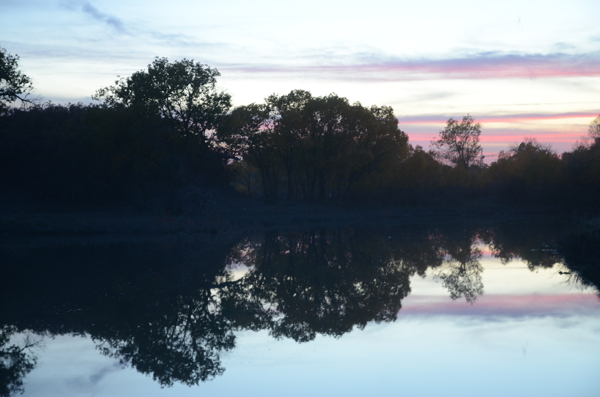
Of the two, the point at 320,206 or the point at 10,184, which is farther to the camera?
the point at 320,206

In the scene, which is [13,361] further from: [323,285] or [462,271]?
[462,271]

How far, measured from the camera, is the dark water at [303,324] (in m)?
7.86

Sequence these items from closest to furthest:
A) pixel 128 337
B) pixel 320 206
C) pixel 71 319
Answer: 1. pixel 128 337
2. pixel 71 319
3. pixel 320 206

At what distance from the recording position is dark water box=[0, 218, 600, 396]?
786 centimetres

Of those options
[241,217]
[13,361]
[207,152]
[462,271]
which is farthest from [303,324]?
[207,152]

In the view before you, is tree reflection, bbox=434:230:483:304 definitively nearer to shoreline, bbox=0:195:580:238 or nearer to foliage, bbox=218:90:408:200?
shoreline, bbox=0:195:580:238

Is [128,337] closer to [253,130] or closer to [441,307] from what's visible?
[441,307]

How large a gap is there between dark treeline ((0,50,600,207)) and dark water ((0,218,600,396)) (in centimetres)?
2071

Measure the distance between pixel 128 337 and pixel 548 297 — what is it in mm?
9614

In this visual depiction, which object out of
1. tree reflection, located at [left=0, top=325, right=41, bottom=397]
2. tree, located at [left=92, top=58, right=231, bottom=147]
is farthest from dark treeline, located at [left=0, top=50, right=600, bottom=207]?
tree reflection, located at [left=0, top=325, right=41, bottom=397]

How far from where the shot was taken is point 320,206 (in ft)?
160

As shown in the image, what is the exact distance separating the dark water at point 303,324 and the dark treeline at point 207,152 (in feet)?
68.0

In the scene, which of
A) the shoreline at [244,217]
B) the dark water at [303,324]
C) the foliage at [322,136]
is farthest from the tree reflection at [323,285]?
the foliage at [322,136]

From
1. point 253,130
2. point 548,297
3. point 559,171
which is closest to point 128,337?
point 548,297
